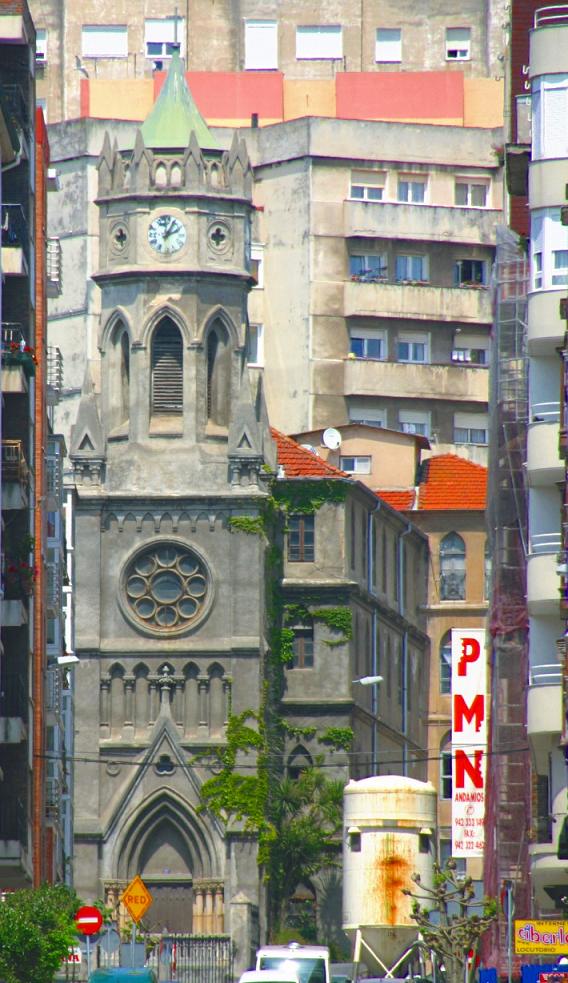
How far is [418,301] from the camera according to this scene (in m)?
141

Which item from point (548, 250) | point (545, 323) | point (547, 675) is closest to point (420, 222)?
point (548, 250)

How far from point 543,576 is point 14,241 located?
50.6 ft

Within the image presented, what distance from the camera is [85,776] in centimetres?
11356

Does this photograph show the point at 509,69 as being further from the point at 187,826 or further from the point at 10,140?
the point at 187,826

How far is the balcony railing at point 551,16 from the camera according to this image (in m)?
64.1

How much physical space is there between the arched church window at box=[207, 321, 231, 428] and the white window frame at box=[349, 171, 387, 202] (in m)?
23.2

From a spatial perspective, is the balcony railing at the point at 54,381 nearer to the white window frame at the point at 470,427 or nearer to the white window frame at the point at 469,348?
the white window frame at the point at 469,348

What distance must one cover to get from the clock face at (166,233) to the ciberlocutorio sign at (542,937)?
2763 inches

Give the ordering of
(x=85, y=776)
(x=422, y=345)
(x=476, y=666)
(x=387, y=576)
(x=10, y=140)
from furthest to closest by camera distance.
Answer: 1. (x=422, y=345)
2. (x=387, y=576)
3. (x=85, y=776)
4. (x=476, y=666)
5. (x=10, y=140)

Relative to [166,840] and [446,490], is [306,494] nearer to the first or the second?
[166,840]

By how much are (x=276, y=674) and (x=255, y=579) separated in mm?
4276

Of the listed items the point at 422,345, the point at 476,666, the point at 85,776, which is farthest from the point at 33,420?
the point at 422,345

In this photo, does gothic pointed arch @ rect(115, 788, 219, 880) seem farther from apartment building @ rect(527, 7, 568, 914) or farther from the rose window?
apartment building @ rect(527, 7, 568, 914)

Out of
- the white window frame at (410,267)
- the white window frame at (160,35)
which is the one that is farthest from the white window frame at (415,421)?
the white window frame at (160,35)
